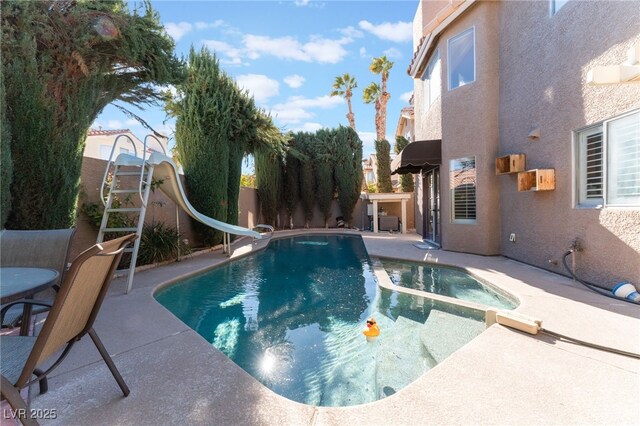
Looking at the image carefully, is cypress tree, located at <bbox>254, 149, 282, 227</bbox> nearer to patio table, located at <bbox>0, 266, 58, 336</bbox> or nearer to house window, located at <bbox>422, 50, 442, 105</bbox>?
house window, located at <bbox>422, 50, 442, 105</bbox>

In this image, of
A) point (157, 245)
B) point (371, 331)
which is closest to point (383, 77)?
point (157, 245)

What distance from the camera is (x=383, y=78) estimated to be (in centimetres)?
2827

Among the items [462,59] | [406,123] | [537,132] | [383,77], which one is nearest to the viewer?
[537,132]

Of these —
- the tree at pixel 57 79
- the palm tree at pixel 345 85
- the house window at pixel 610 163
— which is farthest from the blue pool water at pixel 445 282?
the palm tree at pixel 345 85

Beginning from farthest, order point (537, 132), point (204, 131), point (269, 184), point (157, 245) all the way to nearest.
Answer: point (269, 184) → point (204, 131) → point (157, 245) → point (537, 132)

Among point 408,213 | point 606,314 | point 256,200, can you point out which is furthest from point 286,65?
point 606,314

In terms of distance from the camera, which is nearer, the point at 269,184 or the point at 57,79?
the point at 57,79

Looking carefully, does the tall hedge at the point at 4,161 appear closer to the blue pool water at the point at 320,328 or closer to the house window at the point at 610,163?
the blue pool water at the point at 320,328

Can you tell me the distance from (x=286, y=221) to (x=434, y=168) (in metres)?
11.9

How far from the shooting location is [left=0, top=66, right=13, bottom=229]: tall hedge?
492 cm

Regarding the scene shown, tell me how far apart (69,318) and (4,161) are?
477 cm

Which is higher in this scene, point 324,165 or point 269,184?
point 324,165

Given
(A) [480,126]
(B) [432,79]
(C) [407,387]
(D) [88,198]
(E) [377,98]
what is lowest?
(C) [407,387]

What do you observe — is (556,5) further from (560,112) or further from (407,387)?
(407,387)
